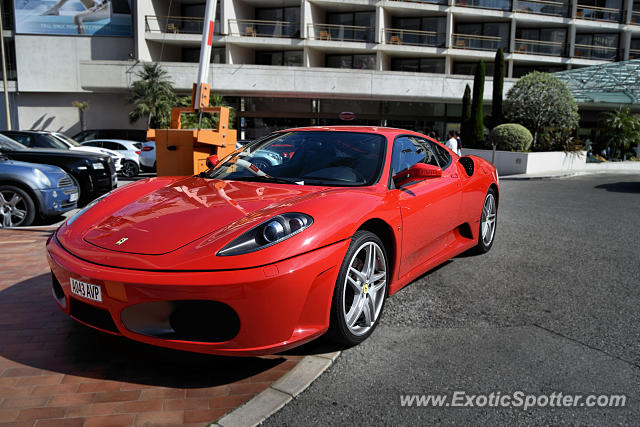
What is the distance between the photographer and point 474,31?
37.0 metres

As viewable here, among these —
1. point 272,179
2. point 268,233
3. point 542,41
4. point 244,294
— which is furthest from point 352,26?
point 244,294

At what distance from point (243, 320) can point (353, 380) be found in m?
0.73

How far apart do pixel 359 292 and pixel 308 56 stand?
3193 cm

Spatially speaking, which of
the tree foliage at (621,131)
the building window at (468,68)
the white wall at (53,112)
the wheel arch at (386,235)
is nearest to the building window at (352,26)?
the building window at (468,68)

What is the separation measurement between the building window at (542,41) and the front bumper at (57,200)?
35.8 m

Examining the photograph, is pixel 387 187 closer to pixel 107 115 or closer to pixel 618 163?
pixel 618 163

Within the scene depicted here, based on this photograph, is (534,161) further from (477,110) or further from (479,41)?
(479,41)

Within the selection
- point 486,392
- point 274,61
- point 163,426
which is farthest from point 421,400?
point 274,61

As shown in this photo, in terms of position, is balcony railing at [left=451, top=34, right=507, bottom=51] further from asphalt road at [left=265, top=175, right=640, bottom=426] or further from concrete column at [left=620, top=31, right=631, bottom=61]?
asphalt road at [left=265, top=175, right=640, bottom=426]

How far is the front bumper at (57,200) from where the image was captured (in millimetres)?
7137

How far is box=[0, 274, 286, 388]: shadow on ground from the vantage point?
2801 mm

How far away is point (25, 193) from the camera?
705cm

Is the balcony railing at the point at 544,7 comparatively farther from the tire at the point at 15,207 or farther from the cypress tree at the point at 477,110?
the tire at the point at 15,207

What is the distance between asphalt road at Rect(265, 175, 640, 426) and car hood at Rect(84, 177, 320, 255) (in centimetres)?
104
